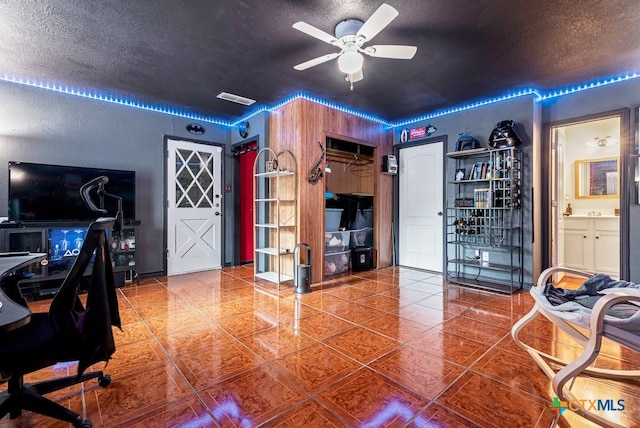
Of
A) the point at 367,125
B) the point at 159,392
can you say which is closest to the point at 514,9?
the point at 367,125

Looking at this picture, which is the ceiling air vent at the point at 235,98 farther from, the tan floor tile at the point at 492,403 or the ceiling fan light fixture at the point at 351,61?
the tan floor tile at the point at 492,403

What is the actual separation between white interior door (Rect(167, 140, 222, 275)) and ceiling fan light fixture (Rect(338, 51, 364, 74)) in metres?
3.43

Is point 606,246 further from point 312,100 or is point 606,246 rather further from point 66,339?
point 66,339

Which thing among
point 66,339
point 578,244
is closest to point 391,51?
point 66,339

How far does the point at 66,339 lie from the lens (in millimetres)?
1341

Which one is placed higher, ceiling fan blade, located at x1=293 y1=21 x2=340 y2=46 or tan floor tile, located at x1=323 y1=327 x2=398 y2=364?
ceiling fan blade, located at x1=293 y1=21 x2=340 y2=46

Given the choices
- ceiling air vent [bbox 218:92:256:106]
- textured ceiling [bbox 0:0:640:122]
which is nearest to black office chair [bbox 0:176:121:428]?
textured ceiling [bbox 0:0:640:122]

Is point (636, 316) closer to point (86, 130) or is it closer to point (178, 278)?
point (178, 278)

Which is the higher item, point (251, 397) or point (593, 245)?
point (593, 245)

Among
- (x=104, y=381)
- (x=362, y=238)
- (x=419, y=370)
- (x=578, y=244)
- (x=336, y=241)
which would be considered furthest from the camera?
(x=362, y=238)

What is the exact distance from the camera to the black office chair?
1.31 metres

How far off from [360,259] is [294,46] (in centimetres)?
328

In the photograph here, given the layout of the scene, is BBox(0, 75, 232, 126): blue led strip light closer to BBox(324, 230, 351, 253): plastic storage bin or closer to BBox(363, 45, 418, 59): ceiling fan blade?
BBox(324, 230, 351, 253): plastic storage bin
